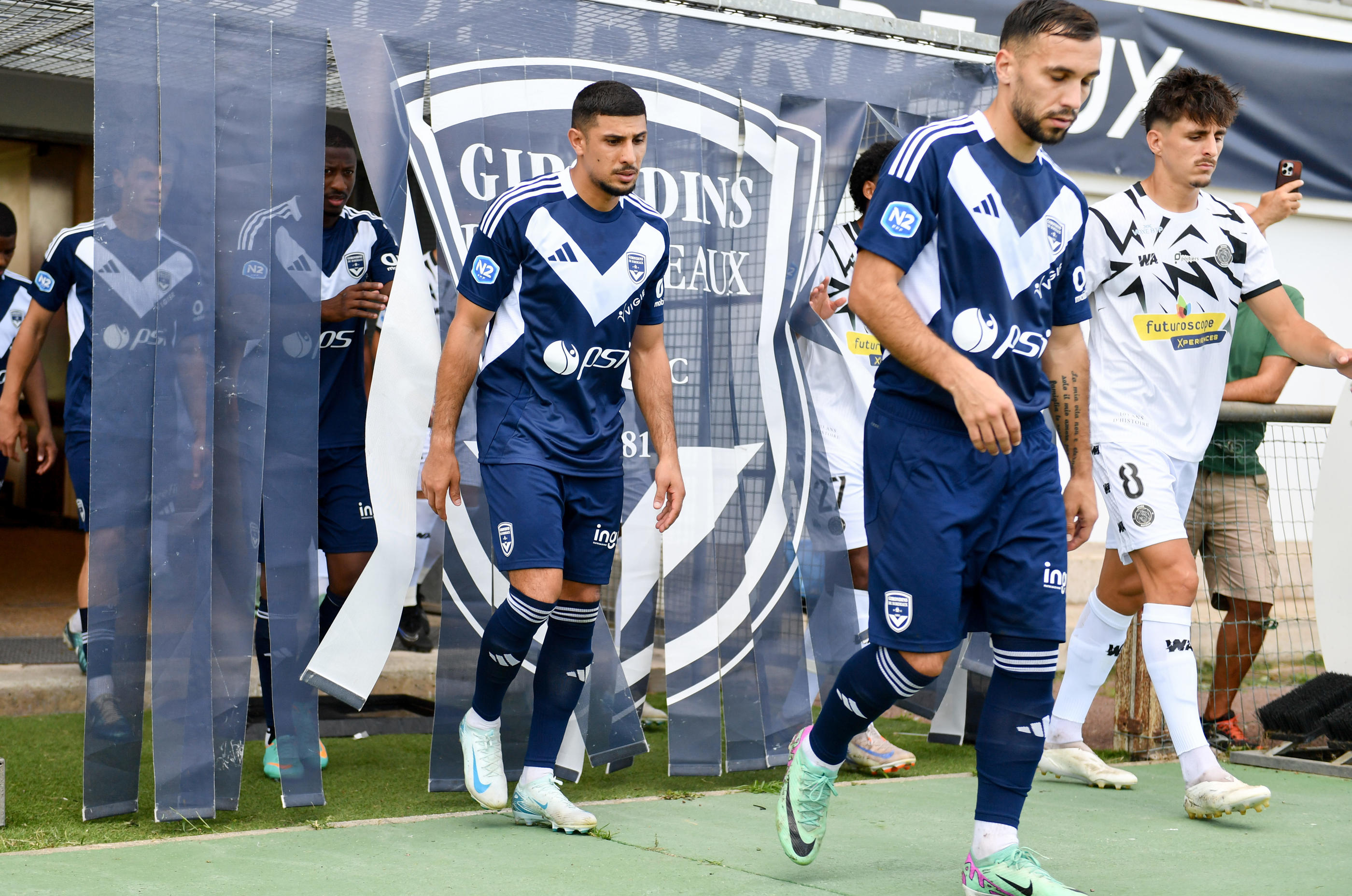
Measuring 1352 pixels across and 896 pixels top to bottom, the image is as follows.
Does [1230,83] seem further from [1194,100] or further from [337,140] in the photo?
[337,140]

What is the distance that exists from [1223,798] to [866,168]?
252 centimetres

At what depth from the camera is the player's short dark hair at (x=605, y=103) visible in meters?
4.18

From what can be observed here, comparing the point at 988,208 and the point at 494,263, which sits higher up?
the point at 988,208

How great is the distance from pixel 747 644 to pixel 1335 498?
8.25 feet

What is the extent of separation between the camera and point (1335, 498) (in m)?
5.67

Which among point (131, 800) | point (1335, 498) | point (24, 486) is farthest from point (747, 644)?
point (24, 486)

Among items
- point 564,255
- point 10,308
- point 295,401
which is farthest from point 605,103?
point 10,308

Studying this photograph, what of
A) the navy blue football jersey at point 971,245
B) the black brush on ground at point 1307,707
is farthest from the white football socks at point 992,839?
the black brush on ground at point 1307,707

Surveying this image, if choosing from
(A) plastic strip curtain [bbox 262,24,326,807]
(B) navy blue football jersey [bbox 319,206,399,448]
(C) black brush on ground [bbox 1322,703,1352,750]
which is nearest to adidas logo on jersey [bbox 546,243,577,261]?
(A) plastic strip curtain [bbox 262,24,326,807]

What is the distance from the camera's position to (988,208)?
132 inches

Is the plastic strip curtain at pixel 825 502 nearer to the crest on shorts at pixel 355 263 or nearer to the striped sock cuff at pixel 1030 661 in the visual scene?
the crest on shorts at pixel 355 263

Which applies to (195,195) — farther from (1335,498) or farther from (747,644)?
(1335,498)

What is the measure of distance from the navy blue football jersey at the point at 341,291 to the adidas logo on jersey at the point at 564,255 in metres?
1.09

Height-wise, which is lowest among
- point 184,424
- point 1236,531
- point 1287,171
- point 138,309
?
point 1236,531
